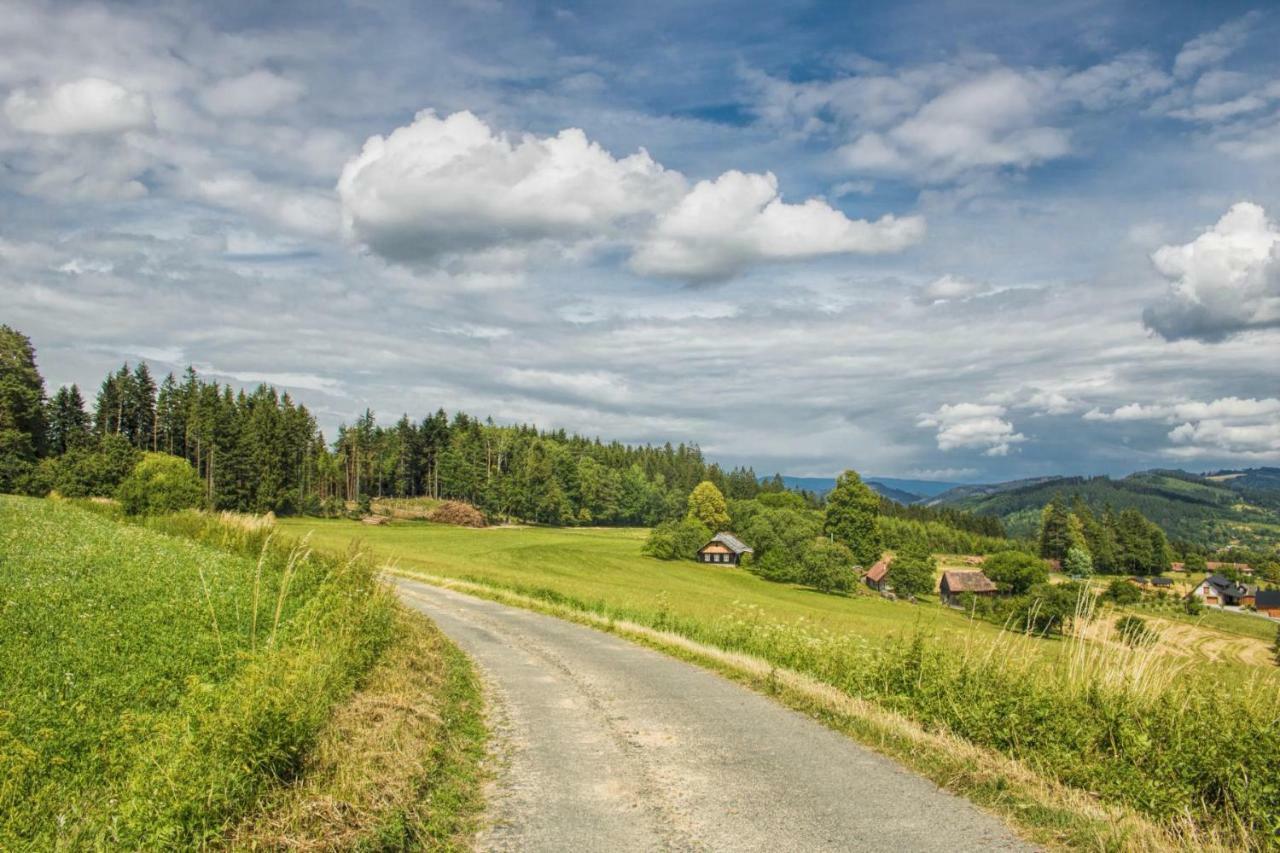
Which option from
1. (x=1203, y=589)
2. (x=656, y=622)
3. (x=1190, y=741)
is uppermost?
(x=1190, y=741)

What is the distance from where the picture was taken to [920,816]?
731 centimetres

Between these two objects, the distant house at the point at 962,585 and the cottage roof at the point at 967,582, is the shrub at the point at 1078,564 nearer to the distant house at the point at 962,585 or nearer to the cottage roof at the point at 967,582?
the distant house at the point at 962,585

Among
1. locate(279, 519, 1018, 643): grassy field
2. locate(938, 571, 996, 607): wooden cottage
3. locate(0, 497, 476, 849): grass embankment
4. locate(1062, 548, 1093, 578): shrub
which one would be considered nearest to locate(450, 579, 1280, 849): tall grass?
locate(0, 497, 476, 849): grass embankment

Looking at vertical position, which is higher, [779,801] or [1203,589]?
[779,801]

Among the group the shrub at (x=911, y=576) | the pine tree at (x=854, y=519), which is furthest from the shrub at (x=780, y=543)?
the shrub at (x=911, y=576)

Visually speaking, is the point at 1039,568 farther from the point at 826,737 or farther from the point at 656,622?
the point at 826,737

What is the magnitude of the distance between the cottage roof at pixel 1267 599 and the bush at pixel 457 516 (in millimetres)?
123088

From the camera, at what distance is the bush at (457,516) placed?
338ft

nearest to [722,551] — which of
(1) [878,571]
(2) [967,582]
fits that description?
(1) [878,571]

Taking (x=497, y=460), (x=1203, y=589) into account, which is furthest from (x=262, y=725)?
(x=1203, y=589)

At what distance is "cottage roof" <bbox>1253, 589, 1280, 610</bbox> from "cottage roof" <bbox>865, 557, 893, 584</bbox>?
66.3m

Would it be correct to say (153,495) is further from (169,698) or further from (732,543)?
(732,543)

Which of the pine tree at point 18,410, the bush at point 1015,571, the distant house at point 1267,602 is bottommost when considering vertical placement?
the distant house at point 1267,602

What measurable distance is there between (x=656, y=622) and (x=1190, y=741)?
15.6 metres
